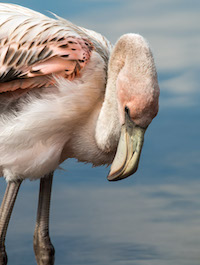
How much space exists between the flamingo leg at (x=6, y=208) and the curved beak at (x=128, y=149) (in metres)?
0.86

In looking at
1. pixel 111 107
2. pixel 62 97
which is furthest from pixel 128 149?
pixel 62 97

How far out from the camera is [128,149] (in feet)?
18.0

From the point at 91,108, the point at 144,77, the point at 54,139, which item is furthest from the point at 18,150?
the point at 144,77

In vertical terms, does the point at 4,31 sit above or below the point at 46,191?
above

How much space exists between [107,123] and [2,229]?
1238 millimetres

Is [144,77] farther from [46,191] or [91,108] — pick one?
[46,191]

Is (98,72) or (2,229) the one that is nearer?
(98,72)

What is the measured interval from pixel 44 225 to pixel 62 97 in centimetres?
130

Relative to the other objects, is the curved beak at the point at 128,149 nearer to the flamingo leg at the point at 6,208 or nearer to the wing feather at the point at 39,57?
the wing feather at the point at 39,57

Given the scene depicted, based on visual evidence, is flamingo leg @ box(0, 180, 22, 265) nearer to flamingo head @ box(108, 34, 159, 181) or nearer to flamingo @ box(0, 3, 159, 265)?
flamingo @ box(0, 3, 159, 265)

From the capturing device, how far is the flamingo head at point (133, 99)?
5348 millimetres

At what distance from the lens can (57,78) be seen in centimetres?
559

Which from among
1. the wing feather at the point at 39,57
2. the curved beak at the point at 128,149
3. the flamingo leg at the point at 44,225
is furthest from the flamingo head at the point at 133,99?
the flamingo leg at the point at 44,225

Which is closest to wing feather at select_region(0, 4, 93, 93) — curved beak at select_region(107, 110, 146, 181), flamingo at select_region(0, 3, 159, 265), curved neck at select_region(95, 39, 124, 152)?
flamingo at select_region(0, 3, 159, 265)
